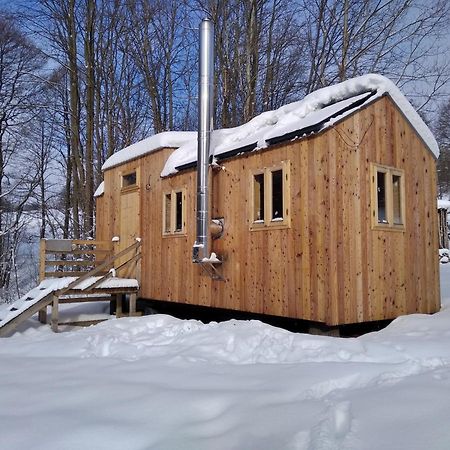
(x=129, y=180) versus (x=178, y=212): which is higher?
(x=129, y=180)

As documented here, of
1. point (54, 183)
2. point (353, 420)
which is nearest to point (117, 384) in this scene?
point (353, 420)

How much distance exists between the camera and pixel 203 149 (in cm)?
786

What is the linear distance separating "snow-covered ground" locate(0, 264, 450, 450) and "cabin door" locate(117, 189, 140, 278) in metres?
4.45

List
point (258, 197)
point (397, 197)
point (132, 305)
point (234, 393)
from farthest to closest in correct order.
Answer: point (132, 305) → point (258, 197) → point (397, 197) → point (234, 393)

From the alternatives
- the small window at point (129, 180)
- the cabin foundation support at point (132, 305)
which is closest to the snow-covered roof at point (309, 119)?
the small window at point (129, 180)

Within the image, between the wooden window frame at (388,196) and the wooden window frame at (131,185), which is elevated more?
the wooden window frame at (131,185)

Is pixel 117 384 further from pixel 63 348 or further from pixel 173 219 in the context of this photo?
pixel 173 219

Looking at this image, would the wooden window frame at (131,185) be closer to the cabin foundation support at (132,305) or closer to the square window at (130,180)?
the square window at (130,180)

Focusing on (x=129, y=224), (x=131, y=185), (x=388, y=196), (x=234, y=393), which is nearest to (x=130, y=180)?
(x=131, y=185)

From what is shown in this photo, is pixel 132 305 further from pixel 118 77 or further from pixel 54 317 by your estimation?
pixel 118 77

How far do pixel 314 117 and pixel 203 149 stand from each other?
2.05 m

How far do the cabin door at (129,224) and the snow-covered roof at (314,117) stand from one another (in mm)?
→ 2189

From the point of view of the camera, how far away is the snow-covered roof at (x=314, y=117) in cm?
661

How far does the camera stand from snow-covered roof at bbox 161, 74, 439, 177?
6609mm
